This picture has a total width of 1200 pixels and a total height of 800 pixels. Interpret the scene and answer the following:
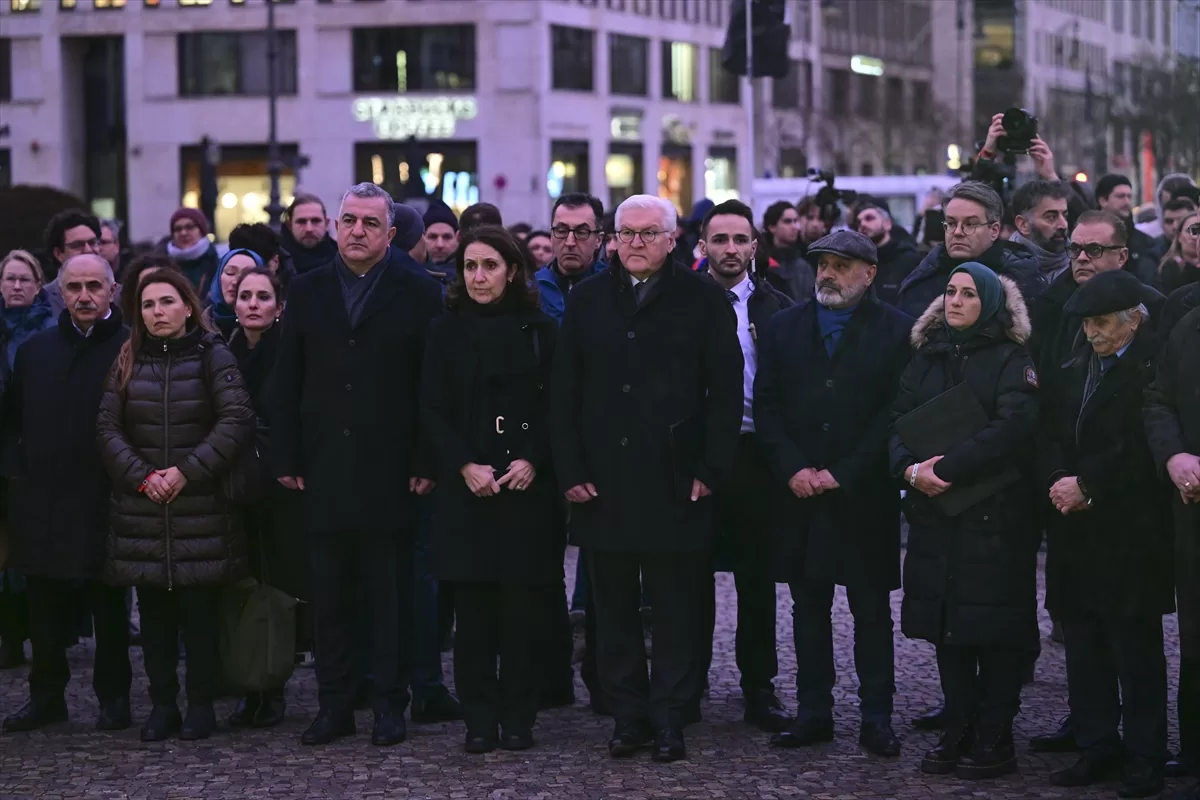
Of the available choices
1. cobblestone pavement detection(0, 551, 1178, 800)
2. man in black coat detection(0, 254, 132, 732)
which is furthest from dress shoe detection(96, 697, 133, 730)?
cobblestone pavement detection(0, 551, 1178, 800)

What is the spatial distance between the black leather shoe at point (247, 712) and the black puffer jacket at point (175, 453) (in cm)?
67

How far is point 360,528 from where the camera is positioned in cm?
934

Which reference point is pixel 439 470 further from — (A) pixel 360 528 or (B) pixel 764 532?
(B) pixel 764 532

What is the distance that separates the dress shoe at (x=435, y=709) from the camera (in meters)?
9.80

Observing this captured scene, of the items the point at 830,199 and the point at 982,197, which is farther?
the point at 830,199

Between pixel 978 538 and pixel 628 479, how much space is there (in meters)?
1.47

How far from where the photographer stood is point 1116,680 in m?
8.49

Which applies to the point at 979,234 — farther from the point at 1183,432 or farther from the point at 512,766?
the point at 512,766

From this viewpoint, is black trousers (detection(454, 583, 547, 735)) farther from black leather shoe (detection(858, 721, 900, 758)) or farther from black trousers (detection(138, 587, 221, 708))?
black leather shoe (detection(858, 721, 900, 758))

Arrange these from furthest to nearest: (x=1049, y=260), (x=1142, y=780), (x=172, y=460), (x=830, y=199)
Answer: (x=830, y=199)
(x=1049, y=260)
(x=172, y=460)
(x=1142, y=780)

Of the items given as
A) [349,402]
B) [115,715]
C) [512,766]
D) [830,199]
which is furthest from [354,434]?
[830,199]

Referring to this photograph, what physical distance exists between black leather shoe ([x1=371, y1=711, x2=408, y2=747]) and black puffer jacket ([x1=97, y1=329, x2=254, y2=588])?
0.93 m

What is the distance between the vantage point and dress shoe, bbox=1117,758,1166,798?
320 inches

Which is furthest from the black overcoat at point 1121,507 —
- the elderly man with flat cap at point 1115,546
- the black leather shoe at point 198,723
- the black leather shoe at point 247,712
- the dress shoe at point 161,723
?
the dress shoe at point 161,723
